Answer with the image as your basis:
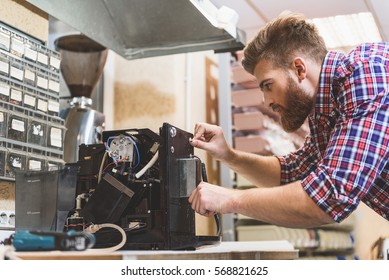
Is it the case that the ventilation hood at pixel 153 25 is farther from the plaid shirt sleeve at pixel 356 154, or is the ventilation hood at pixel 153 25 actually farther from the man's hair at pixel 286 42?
the plaid shirt sleeve at pixel 356 154

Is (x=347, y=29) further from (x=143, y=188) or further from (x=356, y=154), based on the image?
(x=143, y=188)

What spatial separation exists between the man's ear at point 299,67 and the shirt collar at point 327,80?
8cm

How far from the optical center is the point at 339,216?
133cm

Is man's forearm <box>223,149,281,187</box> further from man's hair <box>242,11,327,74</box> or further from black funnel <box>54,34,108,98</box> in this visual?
black funnel <box>54,34,108,98</box>

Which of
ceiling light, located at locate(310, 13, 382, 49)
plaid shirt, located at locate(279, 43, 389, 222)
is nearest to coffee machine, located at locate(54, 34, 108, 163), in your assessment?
plaid shirt, located at locate(279, 43, 389, 222)

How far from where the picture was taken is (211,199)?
4.51ft

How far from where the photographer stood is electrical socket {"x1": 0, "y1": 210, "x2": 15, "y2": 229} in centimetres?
172

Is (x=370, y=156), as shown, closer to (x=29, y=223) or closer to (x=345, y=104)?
(x=345, y=104)

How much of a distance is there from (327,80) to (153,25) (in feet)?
3.83

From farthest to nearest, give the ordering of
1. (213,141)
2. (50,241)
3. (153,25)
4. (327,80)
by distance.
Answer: (153,25), (213,141), (327,80), (50,241)

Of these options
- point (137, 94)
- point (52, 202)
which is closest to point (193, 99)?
point (137, 94)

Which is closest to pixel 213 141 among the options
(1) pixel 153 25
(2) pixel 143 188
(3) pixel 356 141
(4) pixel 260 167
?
(4) pixel 260 167

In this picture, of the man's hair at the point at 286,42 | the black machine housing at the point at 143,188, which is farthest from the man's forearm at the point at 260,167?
the black machine housing at the point at 143,188
